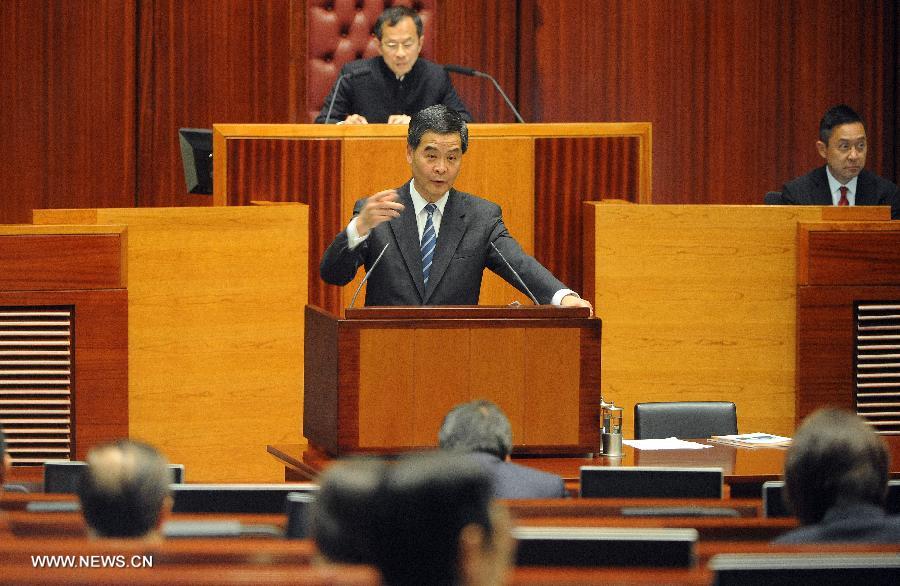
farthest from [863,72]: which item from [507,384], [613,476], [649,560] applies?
[649,560]

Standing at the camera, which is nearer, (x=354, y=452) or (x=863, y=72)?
(x=354, y=452)

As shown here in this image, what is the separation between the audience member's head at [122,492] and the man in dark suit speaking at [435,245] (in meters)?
1.91

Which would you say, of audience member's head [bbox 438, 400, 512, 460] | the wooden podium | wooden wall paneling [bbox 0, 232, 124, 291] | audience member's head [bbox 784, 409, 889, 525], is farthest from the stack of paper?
wooden wall paneling [bbox 0, 232, 124, 291]

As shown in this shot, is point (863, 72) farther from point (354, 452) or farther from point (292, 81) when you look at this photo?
point (354, 452)

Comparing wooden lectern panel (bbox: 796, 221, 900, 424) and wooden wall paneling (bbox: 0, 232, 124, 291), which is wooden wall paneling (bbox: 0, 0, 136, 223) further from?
wooden lectern panel (bbox: 796, 221, 900, 424)

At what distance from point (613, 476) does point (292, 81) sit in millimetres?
4716

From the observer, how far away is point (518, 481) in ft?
9.47

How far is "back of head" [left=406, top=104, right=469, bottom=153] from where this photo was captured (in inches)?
163

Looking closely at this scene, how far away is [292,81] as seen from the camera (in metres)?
7.28

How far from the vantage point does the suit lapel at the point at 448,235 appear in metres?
4.16

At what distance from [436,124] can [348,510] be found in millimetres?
2623

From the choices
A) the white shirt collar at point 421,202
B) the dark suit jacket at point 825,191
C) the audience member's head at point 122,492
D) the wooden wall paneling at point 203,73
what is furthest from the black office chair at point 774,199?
the audience member's head at point 122,492

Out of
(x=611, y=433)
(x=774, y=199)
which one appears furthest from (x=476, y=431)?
(x=774, y=199)

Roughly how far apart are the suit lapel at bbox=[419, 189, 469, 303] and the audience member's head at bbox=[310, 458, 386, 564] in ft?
8.09
